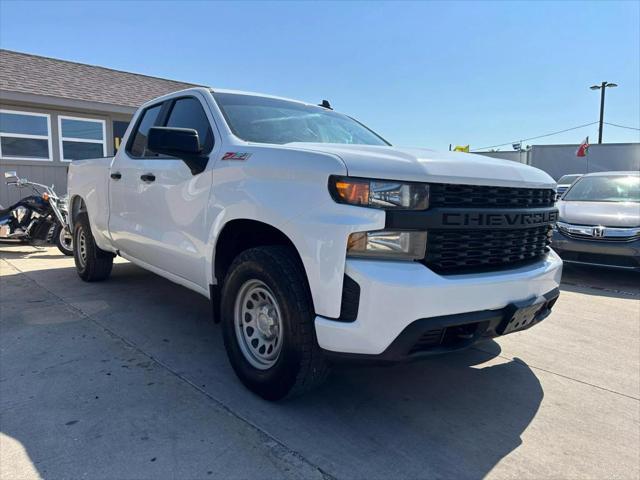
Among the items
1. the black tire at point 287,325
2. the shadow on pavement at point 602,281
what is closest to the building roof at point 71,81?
the black tire at point 287,325

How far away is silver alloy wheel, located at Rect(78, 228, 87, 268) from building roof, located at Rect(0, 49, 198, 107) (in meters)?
6.26

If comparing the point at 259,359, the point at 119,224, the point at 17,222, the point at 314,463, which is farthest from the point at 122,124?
the point at 314,463

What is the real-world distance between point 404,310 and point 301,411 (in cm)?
102

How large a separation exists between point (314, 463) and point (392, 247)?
1.11 meters

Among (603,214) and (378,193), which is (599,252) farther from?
(378,193)

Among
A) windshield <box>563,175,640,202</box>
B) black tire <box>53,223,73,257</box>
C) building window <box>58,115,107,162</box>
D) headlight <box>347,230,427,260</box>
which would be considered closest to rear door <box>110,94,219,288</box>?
headlight <box>347,230,427,260</box>

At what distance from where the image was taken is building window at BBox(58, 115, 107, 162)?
37.3ft

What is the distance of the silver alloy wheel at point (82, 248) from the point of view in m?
5.61

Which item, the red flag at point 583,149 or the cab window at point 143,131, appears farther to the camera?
the red flag at point 583,149

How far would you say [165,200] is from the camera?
12.1ft

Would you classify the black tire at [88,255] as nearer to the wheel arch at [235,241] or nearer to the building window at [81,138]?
the wheel arch at [235,241]

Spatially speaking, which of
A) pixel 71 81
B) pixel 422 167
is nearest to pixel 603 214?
pixel 422 167

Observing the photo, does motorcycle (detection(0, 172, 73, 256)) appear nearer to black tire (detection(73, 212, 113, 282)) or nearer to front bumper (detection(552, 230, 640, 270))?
black tire (detection(73, 212, 113, 282))

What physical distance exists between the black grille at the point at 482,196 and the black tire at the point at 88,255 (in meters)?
4.41
